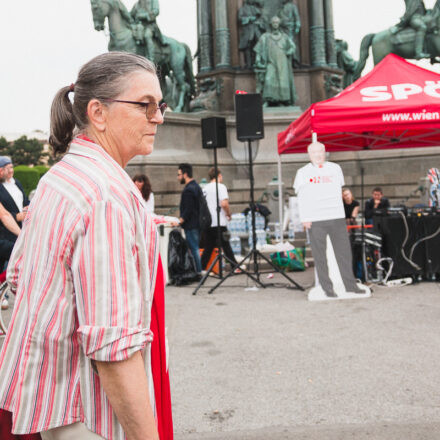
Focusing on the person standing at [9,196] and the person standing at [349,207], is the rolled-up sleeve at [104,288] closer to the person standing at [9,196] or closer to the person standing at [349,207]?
the person standing at [9,196]

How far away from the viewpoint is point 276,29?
17.8 meters

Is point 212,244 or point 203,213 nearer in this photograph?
point 203,213

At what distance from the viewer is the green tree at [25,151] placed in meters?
78.7

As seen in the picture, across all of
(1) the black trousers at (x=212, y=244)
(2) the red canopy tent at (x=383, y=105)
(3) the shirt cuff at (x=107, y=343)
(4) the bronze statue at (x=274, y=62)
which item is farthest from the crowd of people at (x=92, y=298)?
(4) the bronze statue at (x=274, y=62)

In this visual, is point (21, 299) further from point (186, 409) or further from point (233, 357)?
point (233, 357)

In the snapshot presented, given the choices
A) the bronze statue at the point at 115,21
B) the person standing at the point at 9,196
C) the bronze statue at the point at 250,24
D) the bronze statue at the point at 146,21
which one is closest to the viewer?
the person standing at the point at 9,196

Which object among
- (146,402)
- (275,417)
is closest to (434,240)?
(275,417)

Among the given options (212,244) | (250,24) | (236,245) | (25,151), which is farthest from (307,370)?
(25,151)

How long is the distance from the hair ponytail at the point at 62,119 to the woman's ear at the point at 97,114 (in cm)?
10

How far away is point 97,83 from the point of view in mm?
1376

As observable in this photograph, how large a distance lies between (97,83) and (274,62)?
17194 millimetres

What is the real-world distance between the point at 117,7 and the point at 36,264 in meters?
17.8

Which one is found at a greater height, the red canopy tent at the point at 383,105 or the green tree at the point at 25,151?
the green tree at the point at 25,151

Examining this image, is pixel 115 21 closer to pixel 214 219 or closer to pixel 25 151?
pixel 214 219
